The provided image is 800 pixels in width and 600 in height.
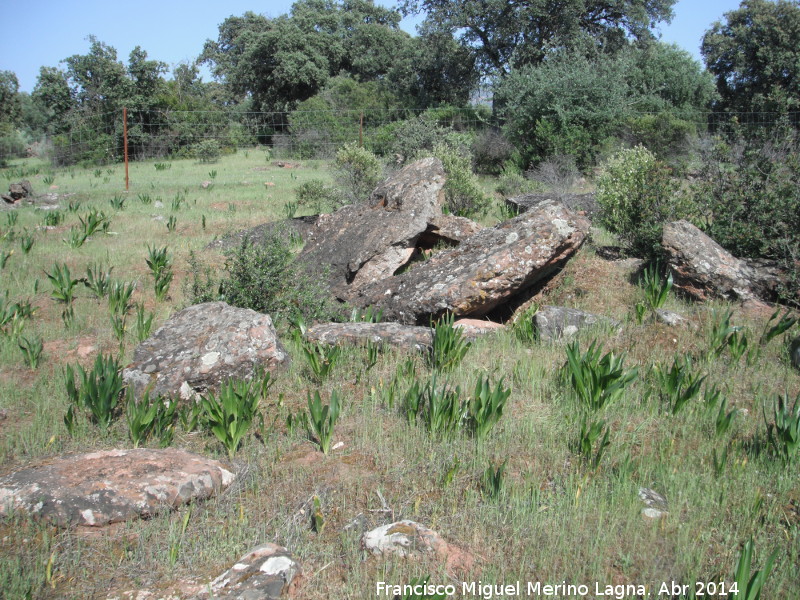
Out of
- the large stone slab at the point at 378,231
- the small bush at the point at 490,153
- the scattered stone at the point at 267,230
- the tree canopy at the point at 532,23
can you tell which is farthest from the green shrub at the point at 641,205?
the tree canopy at the point at 532,23

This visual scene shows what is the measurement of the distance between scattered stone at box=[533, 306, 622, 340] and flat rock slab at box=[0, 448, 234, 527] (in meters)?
3.49

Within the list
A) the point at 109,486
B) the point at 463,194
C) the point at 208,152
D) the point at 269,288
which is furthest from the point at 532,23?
the point at 109,486

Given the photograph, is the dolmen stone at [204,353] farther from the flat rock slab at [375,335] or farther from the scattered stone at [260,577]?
the scattered stone at [260,577]

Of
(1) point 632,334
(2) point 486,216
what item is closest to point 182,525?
(1) point 632,334

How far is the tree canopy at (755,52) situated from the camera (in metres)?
29.1

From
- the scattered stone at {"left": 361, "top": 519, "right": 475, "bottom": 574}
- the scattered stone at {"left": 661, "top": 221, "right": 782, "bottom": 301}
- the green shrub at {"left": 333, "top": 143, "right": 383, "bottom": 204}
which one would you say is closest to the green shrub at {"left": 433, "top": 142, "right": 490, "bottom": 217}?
the green shrub at {"left": 333, "top": 143, "right": 383, "bottom": 204}

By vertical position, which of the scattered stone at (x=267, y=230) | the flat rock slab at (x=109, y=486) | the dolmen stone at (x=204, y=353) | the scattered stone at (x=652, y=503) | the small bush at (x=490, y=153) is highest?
the small bush at (x=490, y=153)

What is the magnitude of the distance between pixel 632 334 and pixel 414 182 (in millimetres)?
4162

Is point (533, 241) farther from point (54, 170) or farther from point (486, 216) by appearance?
point (54, 170)

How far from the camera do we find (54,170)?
2159 cm

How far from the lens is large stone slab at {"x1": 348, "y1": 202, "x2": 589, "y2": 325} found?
6691 millimetres

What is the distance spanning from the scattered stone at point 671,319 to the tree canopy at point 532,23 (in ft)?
62.2

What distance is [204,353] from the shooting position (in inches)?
202

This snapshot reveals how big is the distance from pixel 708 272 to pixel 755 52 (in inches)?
1165
